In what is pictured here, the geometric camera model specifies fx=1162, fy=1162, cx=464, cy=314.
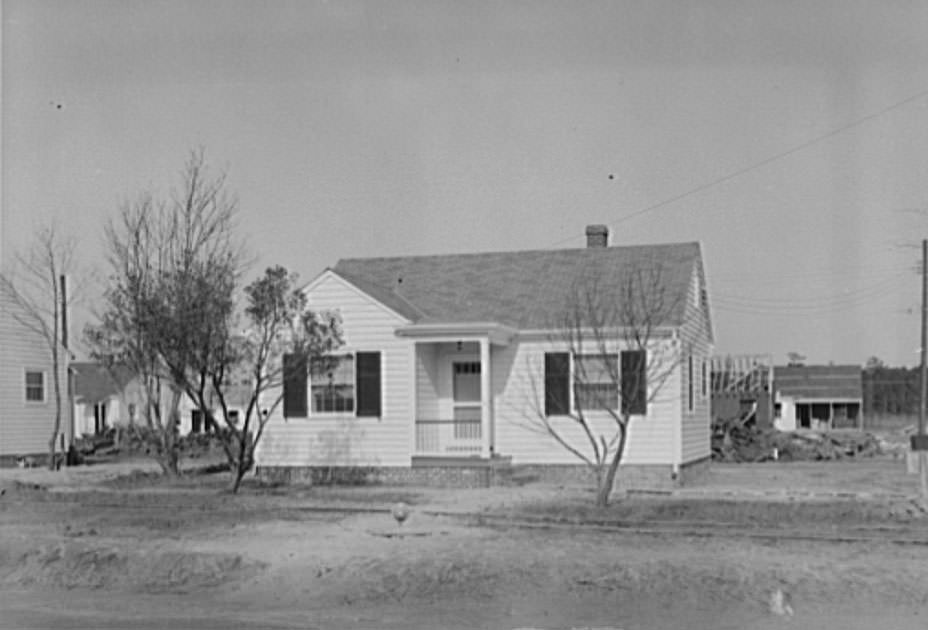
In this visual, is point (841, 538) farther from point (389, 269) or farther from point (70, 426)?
point (70, 426)

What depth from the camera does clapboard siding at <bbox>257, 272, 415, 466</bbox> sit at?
24.9m

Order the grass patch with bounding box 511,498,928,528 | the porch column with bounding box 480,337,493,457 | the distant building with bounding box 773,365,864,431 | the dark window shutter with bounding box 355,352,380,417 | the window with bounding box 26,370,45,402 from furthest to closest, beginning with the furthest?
the distant building with bounding box 773,365,864,431
the window with bounding box 26,370,45,402
the dark window shutter with bounding box 355,352,380,417
the porch column with bounding box 480,337,493,457
the grass patch with bounding box 511,498,928,528

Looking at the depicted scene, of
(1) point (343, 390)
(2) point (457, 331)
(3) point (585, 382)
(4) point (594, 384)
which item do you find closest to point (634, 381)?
(3) point (585, 382)

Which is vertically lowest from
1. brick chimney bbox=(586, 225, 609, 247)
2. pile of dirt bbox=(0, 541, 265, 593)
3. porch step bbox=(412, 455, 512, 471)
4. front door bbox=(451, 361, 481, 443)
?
pile of dirt bbox=(0, 541, 265, 593)

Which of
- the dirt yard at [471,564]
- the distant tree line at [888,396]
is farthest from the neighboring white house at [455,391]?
the distant tree line at [888,396]

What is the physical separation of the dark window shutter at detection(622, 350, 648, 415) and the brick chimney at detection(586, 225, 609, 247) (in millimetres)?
6973

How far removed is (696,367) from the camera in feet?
88.0

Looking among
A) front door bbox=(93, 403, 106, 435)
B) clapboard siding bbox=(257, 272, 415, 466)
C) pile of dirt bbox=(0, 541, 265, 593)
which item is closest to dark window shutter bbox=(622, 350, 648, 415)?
clapboard siding bbox=(257, 272, 415, 466)

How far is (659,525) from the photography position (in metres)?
15.8

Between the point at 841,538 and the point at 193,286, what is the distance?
13260mm

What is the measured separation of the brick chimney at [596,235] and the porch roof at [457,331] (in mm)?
5957

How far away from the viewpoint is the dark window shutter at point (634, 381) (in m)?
19.6

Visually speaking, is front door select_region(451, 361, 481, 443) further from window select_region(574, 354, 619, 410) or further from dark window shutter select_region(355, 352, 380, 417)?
window select_region(574, 354, 619, 410)

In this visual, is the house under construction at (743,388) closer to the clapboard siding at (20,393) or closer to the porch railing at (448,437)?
the porch railing at (448,437)
